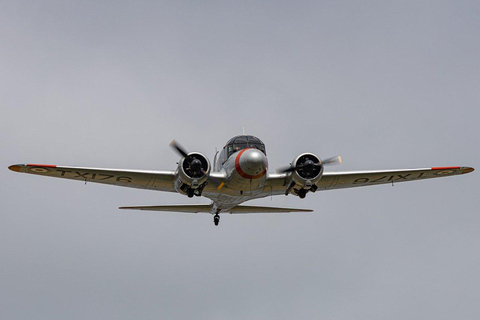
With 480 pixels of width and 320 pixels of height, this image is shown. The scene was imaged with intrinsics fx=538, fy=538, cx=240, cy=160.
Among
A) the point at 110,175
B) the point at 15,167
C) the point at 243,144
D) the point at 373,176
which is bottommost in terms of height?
the point at 15,167

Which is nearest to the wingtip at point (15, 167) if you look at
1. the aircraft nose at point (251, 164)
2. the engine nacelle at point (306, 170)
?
the aircraft nose at point (251, 164)

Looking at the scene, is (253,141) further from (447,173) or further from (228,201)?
(447,173)

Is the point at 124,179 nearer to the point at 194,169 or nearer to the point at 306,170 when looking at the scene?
the point at 194,169

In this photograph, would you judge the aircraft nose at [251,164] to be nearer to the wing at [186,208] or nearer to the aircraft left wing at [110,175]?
the aircraft left wing at [110,175]

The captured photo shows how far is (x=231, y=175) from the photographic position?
22.7 meters

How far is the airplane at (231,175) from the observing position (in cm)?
2206

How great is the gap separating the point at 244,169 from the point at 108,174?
20.8 feet

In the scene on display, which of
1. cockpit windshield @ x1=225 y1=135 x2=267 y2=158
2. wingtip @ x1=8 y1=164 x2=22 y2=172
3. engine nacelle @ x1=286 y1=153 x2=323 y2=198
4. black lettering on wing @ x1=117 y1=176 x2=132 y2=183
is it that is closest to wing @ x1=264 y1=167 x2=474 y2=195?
engine nacelle @ x1=286 y1=153 x2=323 y2=198

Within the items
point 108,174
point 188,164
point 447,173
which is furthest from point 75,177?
point 447,173

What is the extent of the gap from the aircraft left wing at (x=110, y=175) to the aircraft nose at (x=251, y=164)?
3.52 metres

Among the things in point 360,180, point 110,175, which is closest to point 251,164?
point 110,175

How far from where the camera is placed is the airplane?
2206cm

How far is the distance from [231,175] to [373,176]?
7792 millimetres

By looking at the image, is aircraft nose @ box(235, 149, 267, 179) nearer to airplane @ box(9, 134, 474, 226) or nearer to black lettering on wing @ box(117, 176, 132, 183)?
airplane @ box(9, 134, 474, 226)
